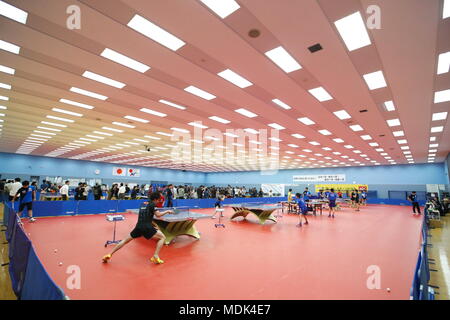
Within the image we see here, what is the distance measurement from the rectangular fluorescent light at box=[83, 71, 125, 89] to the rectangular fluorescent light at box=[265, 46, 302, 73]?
15.2ft

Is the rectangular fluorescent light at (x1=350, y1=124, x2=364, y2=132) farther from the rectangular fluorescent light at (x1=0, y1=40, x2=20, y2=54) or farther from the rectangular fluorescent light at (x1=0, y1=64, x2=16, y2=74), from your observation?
the rectangular fluorescent light at (x1=0, y1=64, x2=16, y2=74)

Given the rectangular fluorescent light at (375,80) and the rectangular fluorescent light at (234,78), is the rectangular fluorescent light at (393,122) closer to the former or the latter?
the rectangular fluorescent light at (375,80)

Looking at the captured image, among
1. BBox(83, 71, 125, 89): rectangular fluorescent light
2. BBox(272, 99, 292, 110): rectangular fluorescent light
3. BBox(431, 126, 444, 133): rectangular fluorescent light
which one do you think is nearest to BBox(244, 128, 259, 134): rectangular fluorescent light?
BBox(272, 99, 292, 110): rectangular fluorescent light

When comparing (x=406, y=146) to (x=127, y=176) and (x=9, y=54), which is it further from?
(x=127, y=176)

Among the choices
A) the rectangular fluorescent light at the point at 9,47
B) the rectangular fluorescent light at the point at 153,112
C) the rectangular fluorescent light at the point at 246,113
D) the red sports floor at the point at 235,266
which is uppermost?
the rectangular fluorescent light at the point at 9,47

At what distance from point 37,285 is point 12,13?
467 cm

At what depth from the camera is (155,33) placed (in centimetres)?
421

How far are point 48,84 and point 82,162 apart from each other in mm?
24839

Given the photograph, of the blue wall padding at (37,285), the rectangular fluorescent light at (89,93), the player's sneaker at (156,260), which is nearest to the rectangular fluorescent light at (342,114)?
the player's sneaker at (156,260)

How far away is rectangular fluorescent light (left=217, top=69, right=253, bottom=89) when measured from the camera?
18.7 feet

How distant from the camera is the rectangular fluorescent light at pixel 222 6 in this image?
3.43 meters

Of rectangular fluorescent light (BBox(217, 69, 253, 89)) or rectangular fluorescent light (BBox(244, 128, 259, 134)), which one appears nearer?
rectangular fluorescent light (BBox(217, 69, 253, 89))

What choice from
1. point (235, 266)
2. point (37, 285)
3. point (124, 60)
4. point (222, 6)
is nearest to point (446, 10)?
point (222, 6)

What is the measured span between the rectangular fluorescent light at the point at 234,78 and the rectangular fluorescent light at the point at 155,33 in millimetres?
1487
